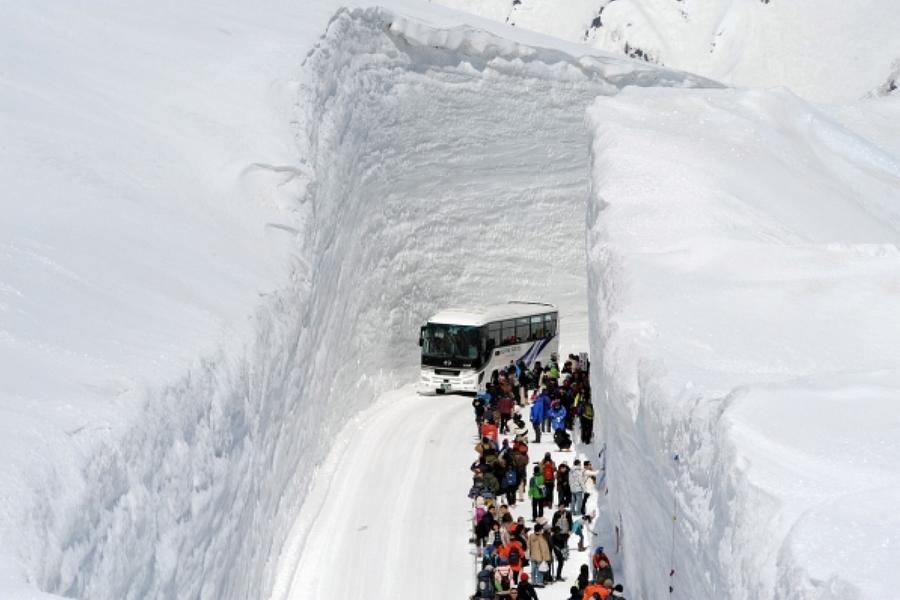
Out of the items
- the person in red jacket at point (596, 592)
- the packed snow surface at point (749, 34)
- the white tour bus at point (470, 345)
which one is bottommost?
the person in red jacket at point (596, 592)

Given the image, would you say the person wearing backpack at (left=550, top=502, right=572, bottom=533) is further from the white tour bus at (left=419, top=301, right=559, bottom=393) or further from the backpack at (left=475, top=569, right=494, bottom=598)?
the white tour bus at (left=419, top=301, right=559, bottom=393)

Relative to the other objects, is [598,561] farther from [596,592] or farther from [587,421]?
[587,421]

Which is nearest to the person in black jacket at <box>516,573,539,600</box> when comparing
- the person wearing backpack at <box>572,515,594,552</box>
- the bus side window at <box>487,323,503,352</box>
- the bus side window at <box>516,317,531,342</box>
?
the person wearing backpack at <box>572,515,594,552</box>

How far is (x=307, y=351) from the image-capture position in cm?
2308

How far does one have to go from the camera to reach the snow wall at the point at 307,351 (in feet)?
39.9

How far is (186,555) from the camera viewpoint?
14422 millimetres

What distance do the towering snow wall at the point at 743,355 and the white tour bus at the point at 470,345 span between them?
16.9 ft

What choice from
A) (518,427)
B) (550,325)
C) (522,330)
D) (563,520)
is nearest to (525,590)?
(563,520)

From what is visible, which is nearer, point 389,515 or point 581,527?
point 581,527

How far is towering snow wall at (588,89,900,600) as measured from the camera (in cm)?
1120

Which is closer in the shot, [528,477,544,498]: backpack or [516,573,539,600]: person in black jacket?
[516,573,539,600]: person in black jacket

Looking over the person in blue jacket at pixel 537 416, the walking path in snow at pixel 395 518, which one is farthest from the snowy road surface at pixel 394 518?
the person in blue jacket at pixel 537 416

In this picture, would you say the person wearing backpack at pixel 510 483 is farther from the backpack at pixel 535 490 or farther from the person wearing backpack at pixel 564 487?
the backpack at pixel 535 490

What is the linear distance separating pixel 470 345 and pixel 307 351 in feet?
26.0
